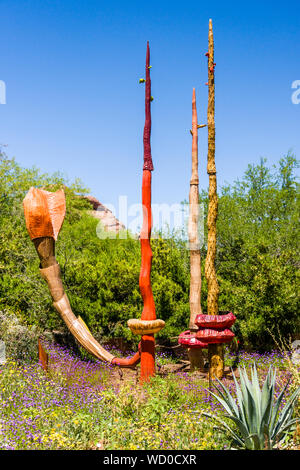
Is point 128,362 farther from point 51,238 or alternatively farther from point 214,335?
point 51,238

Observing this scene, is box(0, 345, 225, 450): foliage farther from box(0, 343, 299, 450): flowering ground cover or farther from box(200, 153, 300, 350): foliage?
box(200, 153, 300, 350): foliage

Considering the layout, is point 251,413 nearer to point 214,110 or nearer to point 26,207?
point 26,207

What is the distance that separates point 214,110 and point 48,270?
14.3 feet

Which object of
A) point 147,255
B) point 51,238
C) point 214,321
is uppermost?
point 51,238

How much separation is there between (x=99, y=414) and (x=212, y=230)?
12.3 ft

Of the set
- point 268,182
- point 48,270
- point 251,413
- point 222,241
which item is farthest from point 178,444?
point 268,182

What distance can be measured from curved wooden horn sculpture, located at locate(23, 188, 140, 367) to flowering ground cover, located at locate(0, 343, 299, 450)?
660mm

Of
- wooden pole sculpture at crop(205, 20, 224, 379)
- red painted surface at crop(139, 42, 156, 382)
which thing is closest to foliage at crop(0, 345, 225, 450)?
red painted surface at crop(139, 42, 156, 382)

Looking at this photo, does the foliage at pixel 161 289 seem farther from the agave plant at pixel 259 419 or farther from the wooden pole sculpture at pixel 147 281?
the agave plant at pixel 259 419

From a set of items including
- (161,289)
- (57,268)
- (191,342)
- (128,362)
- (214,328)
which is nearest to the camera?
(214,328)

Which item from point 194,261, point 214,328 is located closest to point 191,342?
point 214,328

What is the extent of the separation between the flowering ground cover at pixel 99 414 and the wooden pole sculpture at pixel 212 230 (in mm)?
557

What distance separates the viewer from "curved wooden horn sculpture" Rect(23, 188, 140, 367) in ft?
24.1

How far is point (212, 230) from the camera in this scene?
779 cm
